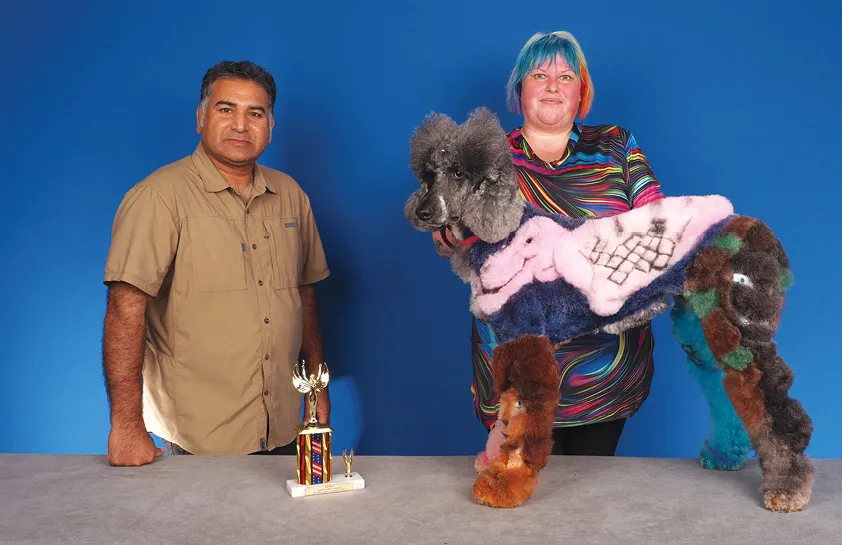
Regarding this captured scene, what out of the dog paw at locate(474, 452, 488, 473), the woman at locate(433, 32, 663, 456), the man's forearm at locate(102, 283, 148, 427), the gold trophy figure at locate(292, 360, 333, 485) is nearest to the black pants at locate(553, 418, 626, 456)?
the woman at locate(433, 32, 663, 456)

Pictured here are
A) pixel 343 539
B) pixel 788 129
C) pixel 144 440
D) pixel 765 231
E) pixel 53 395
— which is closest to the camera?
pixel 343 539

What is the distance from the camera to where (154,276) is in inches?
77.9

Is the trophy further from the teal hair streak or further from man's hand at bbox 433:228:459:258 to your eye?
the teal hair streak

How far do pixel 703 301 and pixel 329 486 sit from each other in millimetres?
862

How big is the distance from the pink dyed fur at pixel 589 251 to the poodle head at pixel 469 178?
0.18 ft

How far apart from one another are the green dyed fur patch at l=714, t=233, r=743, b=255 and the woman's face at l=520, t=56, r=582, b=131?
57 centimetres

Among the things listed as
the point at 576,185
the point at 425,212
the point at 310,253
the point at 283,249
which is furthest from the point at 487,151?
the point at 310,253

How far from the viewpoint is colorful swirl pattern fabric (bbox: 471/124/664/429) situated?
1883 mm

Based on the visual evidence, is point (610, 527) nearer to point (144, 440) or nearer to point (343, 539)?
point (343, 539)

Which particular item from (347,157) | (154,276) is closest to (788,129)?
(347,157)

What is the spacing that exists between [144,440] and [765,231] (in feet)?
4.92

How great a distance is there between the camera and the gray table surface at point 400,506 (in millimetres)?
1326

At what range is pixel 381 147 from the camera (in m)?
2.77

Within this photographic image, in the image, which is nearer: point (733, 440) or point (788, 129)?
point (733, 440)
